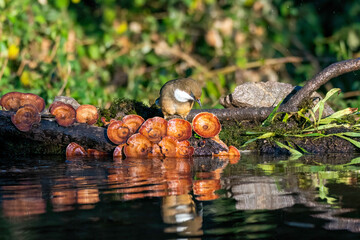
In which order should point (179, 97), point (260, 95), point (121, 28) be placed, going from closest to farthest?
point (179, 97) → point (260, 95) → point (121, 28)

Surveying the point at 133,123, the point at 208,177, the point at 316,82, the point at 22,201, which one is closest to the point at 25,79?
the point at 133,123

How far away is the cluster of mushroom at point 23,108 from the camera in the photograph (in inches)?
182

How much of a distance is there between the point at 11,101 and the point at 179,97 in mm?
1645

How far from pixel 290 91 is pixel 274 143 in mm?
1240

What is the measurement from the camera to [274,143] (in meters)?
4.98

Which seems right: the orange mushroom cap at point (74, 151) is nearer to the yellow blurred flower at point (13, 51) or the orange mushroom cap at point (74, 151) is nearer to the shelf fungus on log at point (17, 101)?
the shelf fungus on log at point (17, 101)

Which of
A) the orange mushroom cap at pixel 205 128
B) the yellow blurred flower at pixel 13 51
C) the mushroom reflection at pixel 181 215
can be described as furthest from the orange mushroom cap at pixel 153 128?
the yellow blurred flower at pixel 13 51

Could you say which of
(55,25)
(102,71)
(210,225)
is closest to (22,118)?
(210,225)

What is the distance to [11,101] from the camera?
487 centimetres

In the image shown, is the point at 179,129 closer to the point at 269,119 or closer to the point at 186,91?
the point at 186,91

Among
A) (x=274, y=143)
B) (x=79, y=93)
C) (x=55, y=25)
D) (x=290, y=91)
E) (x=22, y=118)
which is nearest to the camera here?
(x=22, y=118)

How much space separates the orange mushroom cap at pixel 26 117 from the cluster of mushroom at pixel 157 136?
0.43 metres

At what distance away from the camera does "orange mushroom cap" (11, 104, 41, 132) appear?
182 inches

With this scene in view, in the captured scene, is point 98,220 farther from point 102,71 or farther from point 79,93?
point 102,71
